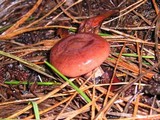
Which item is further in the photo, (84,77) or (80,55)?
(84,77)

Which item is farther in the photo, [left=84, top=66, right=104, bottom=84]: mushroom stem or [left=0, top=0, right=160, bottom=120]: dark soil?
[left=84, top=66, right=104, bottom=84]: mushroom stem

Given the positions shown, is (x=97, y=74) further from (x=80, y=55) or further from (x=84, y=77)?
(x=80, y=55)

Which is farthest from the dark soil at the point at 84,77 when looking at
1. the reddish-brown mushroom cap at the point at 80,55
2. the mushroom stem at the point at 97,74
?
the reddish-brown mushroom cap at the point at 80,55

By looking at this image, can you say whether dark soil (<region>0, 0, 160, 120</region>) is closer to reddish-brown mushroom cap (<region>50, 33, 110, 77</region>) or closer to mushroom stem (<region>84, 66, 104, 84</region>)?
mushroom stem (<region>84, 66, 104, 84</region>)

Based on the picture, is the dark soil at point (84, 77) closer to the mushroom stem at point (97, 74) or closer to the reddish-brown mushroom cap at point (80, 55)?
the mushroom stem at point (97, 74)

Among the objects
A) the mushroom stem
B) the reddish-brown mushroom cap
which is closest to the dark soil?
the mushroom stem

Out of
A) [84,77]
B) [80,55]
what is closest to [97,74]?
[84,77]

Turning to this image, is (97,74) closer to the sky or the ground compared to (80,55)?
closer to the ground

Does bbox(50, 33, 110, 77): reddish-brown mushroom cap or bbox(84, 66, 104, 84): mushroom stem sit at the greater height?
bbox(50, 33, 110, 77): reddish-brown mushroom cap

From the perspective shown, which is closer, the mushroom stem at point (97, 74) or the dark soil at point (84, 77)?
the dark soil at point (84, 77)
